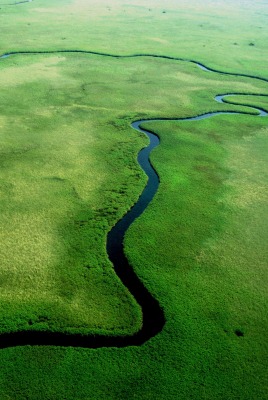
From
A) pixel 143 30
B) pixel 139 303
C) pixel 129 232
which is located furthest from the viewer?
pixel 143 30

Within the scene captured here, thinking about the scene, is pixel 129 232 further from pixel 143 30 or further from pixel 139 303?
pixel 143 30

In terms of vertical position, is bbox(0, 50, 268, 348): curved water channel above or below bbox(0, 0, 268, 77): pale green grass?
below

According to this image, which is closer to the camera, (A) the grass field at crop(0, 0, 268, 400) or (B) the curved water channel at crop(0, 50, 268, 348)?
(A) the grass field at crop(0, 0, 268, 400)

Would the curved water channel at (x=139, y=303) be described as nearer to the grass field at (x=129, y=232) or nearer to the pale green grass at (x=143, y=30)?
the grass field at (x=129, y=232)

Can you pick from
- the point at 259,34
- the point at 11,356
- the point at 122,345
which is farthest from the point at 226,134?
the point at 259,34

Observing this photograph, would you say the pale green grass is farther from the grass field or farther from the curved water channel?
the curved water channel

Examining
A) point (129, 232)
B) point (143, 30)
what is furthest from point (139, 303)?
point (143, 30)

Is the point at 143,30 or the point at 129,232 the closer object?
the point at 129,232

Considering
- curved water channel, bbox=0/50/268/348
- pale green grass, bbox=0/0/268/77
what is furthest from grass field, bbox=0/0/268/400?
pale green grass, bbox=0/0/268/77

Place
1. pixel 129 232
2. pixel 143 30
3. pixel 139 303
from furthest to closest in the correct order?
1. pixel 143 30
2. pixel 129 232
3. pixel 139 303
